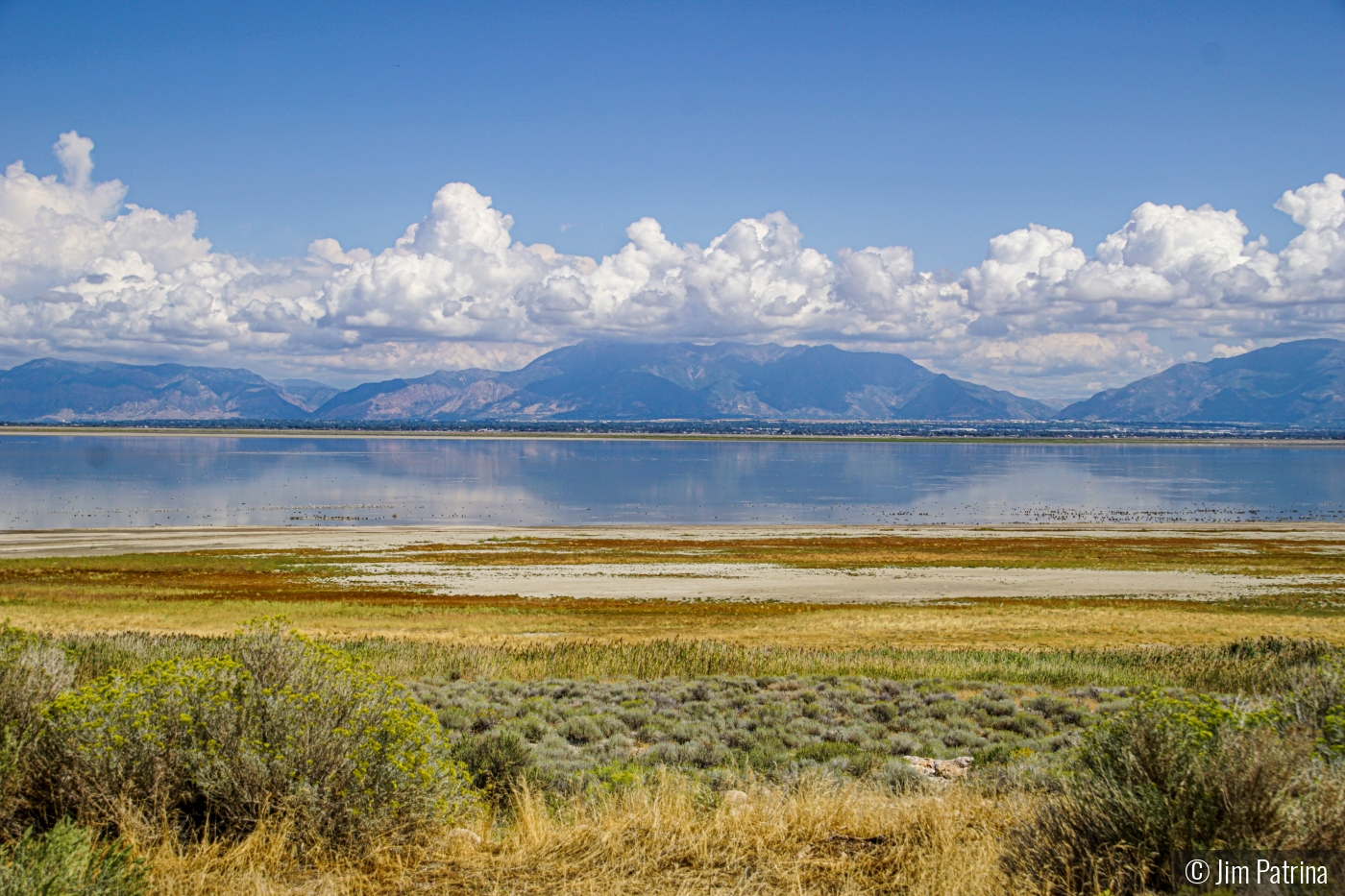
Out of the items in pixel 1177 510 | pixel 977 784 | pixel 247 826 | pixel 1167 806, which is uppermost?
pixel 1167 806

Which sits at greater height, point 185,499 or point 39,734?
point 39,734

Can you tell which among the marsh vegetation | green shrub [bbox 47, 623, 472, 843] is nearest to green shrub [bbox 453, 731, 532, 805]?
the marsh vegetation

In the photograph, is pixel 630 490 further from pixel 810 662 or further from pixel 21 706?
pixel 21 706

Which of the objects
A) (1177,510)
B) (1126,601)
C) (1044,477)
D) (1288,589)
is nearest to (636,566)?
(1126,601)

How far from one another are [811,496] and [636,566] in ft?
171

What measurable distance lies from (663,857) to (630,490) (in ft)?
313

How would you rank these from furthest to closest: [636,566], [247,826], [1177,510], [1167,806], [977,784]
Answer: [1177,510]
[636,566]
[977,784]
[247,826]
[1167,806]

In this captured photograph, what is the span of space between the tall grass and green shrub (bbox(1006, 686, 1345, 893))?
9.91 m

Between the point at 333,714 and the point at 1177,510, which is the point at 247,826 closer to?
the point at 333,714

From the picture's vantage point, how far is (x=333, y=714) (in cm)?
603

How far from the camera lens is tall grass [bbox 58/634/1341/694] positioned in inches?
606

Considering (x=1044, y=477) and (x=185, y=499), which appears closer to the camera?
(x=185, y=499)

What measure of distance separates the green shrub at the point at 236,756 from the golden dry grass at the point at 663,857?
0.24 m

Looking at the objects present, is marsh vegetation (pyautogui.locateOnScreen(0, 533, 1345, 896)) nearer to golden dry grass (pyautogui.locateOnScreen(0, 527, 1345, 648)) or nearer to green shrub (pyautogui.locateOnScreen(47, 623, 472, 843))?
green shrub (pyautogui.locateOnScreen(47, 623, 472, 843))
